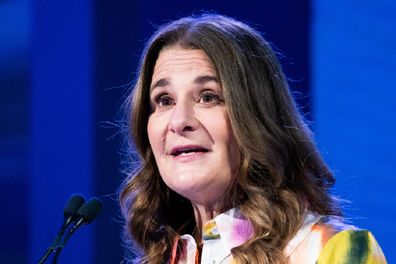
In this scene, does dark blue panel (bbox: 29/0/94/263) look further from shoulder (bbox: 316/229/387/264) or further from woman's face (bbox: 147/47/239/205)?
shoulder (bbox: 316/229/387/264)

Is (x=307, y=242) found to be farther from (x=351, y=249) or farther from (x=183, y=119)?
(x=183, y=119)

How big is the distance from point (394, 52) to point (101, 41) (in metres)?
1.03

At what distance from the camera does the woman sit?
162 centimetres

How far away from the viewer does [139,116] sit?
1895 mm

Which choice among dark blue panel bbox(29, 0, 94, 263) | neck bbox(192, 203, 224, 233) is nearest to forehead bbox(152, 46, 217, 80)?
neck bbox(192, 203, 224, 233)

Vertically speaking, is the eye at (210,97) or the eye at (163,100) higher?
the eye at (210,97)

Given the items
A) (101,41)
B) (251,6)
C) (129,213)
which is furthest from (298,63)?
(129,213)

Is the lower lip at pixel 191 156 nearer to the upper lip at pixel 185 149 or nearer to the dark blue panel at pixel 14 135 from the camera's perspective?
the upper lip at pixel 185 149

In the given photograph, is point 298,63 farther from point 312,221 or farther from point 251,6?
point 312,221

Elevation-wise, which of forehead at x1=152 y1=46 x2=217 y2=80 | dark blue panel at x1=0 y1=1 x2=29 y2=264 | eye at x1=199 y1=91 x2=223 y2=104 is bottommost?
dark blue panel at x1=0 y1=1 x2=29 y2=264

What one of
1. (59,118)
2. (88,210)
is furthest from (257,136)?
(59,118)

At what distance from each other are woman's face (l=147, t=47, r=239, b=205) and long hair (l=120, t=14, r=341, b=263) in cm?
3

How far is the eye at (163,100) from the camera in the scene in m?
1.78

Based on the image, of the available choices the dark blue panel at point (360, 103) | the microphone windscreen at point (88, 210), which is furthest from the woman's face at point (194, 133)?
the dark blue panel at point (360, 103)
